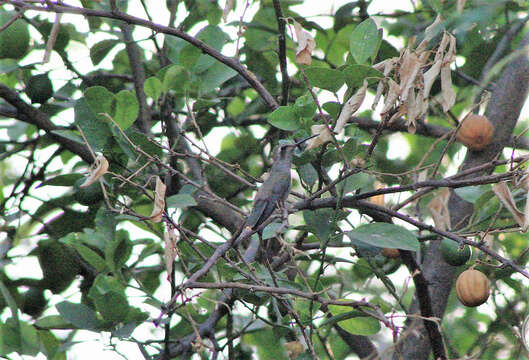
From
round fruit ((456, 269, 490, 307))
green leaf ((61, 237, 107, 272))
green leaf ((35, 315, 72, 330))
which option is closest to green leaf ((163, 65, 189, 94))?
green leaf ((61, 237, 107, 272))

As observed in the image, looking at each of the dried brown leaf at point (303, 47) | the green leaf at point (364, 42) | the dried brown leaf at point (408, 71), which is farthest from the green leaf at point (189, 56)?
the dried brown leaf at point (408, 71)

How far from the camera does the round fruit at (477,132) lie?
2.12 m

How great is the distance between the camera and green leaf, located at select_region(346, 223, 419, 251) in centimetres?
131

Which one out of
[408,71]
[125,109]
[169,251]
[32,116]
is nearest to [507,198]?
[408,71]

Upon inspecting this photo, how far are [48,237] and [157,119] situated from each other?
0.55 m

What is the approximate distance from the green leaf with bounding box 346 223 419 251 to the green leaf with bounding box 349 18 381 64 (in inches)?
13.9

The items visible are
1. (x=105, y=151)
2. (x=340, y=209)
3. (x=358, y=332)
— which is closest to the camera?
(x=340, y=209)

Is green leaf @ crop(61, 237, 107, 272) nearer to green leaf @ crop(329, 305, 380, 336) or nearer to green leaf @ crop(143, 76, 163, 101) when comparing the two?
green leaf @ crop(143, 76, 163, 101)

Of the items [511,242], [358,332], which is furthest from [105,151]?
[511,242]

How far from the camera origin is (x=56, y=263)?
2145 millimetres

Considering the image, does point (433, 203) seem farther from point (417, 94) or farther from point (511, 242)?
point (511, 242)

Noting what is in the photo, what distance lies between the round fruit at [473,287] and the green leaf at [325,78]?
0.53 meters

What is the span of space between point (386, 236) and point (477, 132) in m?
0.92

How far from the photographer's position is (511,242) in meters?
2.24
